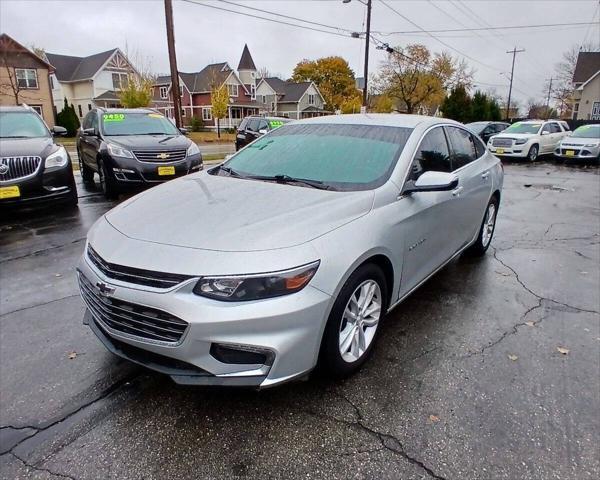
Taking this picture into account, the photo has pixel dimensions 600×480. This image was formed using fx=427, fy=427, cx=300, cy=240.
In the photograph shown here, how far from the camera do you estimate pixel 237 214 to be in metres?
2.50

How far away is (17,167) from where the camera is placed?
20.1 ft

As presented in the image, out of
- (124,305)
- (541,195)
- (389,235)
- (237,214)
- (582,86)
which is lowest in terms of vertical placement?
(541,195)

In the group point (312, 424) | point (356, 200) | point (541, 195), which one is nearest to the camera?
point (312, 424)

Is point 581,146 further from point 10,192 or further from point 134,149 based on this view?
point 10,192

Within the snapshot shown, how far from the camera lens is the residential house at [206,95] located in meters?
52.9

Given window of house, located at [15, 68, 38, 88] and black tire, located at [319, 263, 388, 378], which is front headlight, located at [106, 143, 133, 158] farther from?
window of house, located at [15, 68, 38, 88]

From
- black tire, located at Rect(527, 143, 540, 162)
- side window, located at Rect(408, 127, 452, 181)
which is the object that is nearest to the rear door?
side window, located at Rect(408, 127, 452, 181)

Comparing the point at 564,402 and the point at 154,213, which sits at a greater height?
the point at 154,213

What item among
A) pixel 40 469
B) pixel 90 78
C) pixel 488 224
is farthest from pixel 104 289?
pixel 90 78

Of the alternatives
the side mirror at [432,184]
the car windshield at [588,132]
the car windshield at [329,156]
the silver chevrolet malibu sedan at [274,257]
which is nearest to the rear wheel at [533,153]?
the car windshield at [588,132]

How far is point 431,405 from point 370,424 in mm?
418

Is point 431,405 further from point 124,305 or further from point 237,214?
point 124,305

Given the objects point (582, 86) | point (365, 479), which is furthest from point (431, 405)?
point (582, 86)

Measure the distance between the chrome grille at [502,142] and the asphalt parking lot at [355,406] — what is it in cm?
1502
